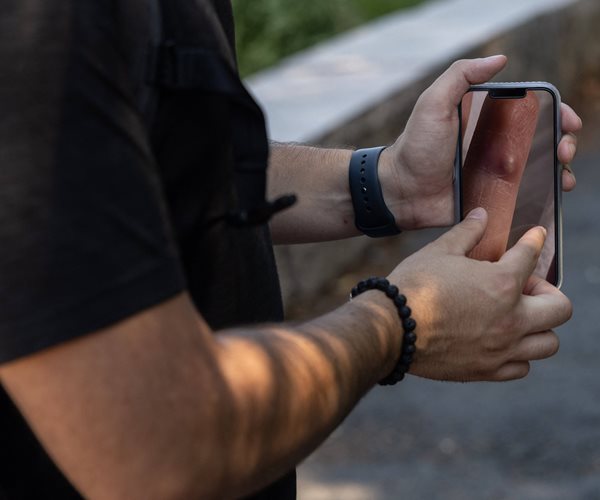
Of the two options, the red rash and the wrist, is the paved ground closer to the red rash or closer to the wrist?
the wrist

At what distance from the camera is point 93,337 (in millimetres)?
1140

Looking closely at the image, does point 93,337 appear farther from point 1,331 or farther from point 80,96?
point 80,96

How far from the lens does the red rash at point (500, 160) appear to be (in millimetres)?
1888

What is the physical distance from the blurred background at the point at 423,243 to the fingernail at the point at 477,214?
201cm

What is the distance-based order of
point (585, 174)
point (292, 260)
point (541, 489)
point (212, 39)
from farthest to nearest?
1. point (585, 174)
2. point (292, 260)
3. point (541, 489)
4. point (212, 39)

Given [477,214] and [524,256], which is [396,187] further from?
[524,256]

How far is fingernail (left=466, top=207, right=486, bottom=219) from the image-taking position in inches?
70.1

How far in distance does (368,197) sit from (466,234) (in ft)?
1.23

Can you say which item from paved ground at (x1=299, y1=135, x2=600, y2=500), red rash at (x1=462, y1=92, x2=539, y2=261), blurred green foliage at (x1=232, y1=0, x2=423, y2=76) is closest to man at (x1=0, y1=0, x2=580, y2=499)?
red rash at (x1=462, y1=92, x2=539, y2=261)

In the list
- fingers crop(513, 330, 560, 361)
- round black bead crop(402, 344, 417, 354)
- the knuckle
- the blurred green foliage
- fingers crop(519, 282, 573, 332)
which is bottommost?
the blurred green foliage

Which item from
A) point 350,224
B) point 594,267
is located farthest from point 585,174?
point 350,224

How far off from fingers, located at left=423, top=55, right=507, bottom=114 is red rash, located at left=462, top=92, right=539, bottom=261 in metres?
0.04

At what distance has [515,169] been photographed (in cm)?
190

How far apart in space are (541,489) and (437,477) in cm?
33
